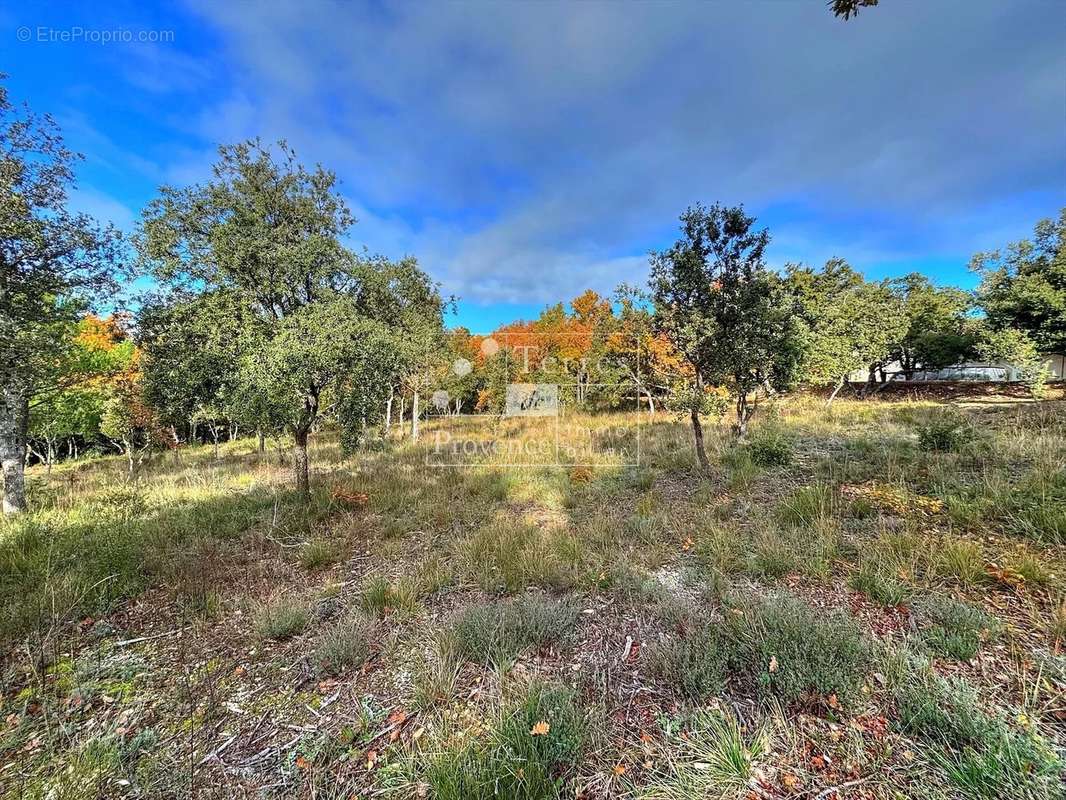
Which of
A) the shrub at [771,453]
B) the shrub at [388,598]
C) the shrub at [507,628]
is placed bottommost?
the shrub at [388,598]

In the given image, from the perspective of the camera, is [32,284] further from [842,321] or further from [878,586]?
[842,321]

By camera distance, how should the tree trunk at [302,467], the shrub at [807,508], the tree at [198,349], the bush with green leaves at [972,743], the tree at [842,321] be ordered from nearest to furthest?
1. the bush with green leaves at [972,743]
2. the shrub at [807,508]
3. the tree at [198,349]
4. the tree trunk at [302,467]
5. the tree at [842,321]

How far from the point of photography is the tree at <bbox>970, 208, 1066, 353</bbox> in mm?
14859

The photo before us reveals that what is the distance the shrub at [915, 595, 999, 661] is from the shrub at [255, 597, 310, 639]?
201 inches

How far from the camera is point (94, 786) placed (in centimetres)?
202

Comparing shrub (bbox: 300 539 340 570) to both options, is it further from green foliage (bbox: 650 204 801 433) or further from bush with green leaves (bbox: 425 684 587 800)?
green foliage (bbox: 650 204 801 433)

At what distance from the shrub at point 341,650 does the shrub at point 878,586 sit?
432cm

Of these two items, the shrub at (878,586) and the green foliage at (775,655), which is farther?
the shrub at (878,586)

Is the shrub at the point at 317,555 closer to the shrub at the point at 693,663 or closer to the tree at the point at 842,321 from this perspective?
the shrub at the point at 693,663

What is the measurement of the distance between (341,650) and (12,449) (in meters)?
9.90

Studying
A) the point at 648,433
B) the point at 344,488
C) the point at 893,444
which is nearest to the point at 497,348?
the point at 648,433

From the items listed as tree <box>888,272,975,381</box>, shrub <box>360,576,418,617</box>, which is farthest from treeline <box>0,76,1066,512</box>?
tree <box>888,272,975,381</box>

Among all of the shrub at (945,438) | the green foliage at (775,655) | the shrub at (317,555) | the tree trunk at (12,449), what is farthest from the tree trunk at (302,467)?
the shrub at (945,438)

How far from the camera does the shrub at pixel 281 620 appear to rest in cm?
342
